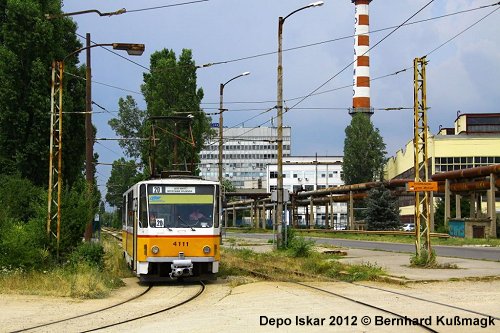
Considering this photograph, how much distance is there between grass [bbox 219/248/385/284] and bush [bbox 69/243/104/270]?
12.2 feet

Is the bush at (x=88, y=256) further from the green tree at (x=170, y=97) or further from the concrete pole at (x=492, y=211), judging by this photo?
the concrete pole at (x=492, y=211)

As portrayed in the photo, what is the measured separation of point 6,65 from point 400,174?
73.7 metres

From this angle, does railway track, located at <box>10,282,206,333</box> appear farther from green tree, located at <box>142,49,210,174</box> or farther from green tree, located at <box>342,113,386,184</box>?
green tree, located at <box>342,113,386,184</box>

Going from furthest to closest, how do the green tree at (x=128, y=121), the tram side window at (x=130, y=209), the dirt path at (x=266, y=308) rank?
the green tree at (x=128, y=121) → the tram side window at (x=130, y=209) → the dirt path at (x=266, y=308)

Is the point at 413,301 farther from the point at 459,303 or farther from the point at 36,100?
the point at 36,100

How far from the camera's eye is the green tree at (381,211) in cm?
6216

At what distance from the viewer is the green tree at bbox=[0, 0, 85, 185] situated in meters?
36.6

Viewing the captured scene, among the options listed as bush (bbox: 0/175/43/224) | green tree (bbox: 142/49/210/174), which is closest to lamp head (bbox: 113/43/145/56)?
bush (bbox: 0/175/43/224)

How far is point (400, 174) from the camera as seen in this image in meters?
102

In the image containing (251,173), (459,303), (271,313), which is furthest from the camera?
(251,173)

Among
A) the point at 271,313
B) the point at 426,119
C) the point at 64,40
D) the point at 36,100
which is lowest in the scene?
the point at 271,313

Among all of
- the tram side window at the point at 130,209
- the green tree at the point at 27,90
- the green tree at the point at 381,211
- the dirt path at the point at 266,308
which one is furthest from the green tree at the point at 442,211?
the dirt path at the point at 266,308

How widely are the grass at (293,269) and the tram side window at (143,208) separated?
2970 millimetres

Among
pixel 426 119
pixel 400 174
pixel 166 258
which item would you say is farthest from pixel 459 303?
pixel 400 174
